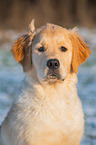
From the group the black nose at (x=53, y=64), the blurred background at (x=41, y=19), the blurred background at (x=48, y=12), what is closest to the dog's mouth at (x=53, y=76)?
the black nose at (x=53, y=64)

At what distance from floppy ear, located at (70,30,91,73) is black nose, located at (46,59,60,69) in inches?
17.5

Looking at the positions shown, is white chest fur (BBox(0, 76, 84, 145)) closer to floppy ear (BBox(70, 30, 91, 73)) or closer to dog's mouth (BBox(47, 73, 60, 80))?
dog's mouth (BBox(47, 73, 60, 80))

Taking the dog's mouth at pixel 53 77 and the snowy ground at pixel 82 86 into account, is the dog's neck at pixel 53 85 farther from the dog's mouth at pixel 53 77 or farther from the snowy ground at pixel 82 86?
the snowy ground at pixel 82 86

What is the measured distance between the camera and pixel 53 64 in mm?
4000

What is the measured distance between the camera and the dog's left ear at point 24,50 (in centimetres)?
441

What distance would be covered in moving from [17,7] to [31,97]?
86.0ft

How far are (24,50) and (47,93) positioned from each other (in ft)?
2.48

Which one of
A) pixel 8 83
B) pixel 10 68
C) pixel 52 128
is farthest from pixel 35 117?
pixel 10 68

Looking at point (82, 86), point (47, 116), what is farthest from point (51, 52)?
point (82, 86)

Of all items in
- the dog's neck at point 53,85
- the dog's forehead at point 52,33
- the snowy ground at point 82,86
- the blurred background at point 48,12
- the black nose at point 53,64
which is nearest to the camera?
the black nose at point 53,64

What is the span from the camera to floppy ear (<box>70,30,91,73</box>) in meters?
4.41

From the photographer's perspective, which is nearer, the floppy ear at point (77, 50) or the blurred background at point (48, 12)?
the floppy ear at point (77, 50)

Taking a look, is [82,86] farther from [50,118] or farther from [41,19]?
[41,19]

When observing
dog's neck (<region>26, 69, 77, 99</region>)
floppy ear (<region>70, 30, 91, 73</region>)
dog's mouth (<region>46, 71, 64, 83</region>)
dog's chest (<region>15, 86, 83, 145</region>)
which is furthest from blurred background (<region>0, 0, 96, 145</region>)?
dog's mouth (<region>46, 71, 64, 83</region>)
